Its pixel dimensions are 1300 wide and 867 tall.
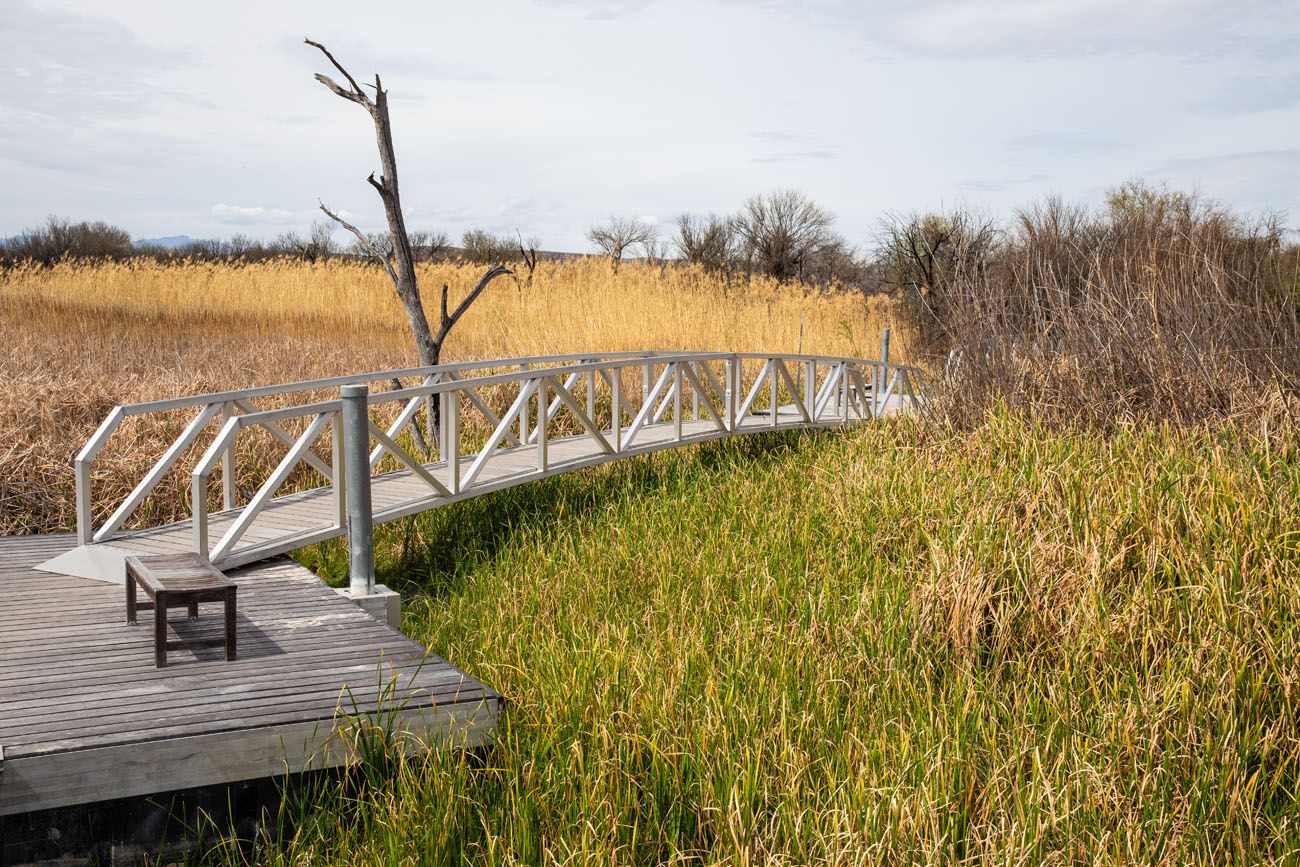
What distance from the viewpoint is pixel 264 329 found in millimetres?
15461

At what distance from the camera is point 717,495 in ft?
27.8

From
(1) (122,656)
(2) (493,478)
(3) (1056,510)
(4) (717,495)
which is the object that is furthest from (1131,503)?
(1) (122,656)

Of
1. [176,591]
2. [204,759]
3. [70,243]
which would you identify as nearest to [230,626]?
[176,591]

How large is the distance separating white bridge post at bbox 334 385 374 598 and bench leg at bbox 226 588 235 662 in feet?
3.87

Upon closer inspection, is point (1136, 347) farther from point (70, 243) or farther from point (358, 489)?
point (70, 243)

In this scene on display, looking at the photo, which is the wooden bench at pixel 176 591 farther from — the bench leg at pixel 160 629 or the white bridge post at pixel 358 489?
the white bridge post at pixel 358 489

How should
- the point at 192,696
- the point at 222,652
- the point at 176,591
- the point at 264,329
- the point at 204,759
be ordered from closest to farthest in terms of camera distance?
the point at 204,759 → the point at 192,696 → the point at 176,591 → the point at 222,652 → the point at 264,329

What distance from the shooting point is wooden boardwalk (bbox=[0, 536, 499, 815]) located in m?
3.60

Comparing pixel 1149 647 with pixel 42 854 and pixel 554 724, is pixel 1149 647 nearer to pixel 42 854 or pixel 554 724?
pixel 554 724

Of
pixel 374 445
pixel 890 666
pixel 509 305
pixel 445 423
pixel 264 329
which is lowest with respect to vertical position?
pixel 890 666

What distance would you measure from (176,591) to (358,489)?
59.2 inches

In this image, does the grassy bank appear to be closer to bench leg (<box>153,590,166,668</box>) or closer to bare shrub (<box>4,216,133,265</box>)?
bench leg (<box>153,590,166,668</box>)

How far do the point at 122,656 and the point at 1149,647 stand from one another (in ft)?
14.7

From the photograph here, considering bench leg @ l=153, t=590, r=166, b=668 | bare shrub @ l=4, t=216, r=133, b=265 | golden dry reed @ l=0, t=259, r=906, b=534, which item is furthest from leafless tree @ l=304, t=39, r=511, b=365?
bare shrub @ l=4, t=216, r=133, b=265
